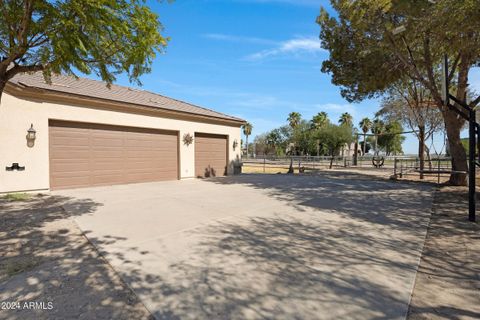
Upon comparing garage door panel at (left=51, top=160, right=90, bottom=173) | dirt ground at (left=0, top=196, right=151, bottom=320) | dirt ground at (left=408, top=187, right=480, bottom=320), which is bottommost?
dirt ground at (left=408, top=187, right=480, bottom=320)

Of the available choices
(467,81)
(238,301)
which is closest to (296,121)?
(467,81)

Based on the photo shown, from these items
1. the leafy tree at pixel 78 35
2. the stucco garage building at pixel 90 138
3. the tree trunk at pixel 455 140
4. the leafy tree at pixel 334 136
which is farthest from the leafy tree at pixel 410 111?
the leafy tree at pixel 334 136

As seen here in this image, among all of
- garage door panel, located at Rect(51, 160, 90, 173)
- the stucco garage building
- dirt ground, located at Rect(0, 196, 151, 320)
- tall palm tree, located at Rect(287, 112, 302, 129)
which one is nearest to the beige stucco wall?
the stucco garage building

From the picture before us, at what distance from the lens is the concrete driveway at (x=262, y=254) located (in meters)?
2.52

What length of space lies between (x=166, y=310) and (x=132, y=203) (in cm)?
501

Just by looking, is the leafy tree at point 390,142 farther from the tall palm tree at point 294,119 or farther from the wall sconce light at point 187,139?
the wall sconce light at point 187,139

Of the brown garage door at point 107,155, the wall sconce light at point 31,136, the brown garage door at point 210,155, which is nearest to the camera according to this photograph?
the wall sconce light at point 31,136

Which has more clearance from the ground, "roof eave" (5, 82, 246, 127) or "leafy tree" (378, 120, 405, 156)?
"leafy tree" (378, 120, 405, 156)

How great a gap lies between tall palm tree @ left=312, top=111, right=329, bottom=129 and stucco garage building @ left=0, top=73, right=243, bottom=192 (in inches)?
1593

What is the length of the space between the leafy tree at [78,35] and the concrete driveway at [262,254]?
116 inches

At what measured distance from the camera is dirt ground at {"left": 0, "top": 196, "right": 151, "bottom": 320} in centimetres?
236

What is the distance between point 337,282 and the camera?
2.91m

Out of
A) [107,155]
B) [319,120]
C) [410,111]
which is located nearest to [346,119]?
[319,120]

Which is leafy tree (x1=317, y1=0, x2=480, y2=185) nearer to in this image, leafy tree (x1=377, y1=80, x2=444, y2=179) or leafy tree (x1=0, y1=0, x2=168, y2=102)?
Result: leafy tree (x1=377, y1=80, x2=444, y2=179)
